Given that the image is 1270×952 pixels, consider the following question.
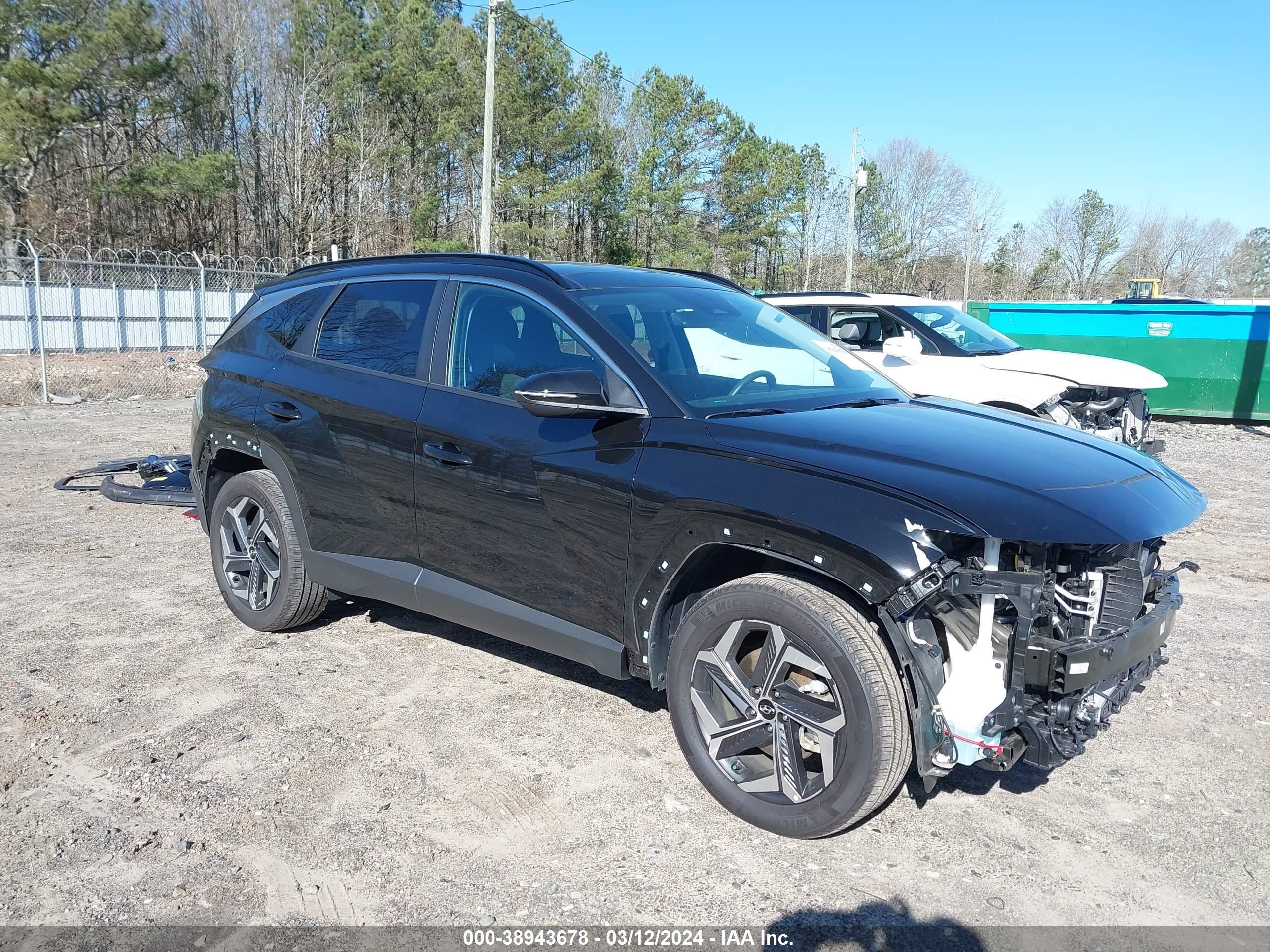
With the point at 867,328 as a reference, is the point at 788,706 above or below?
below

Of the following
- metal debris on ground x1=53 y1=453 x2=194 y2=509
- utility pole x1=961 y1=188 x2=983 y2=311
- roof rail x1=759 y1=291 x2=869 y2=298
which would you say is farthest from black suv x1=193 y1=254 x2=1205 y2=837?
utility pole x1=961 y1=188 x2=983 y2=311

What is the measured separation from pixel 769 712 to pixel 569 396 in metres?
1.26

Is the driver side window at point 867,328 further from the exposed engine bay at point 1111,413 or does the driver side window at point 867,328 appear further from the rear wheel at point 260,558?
the rear wheel at point 260,558

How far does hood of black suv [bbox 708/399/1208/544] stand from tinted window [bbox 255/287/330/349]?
2.47 meters

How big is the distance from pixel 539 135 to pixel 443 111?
228 inches

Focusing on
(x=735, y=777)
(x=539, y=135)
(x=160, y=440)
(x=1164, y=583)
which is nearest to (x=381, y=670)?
(x=735, y=777)

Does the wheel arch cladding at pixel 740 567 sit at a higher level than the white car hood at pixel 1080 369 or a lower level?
lower

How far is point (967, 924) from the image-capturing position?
9.23 ft

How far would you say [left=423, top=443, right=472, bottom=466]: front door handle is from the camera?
154 inches

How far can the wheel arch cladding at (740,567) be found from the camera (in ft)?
9.27

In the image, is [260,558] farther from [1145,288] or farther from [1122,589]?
[1145,288]

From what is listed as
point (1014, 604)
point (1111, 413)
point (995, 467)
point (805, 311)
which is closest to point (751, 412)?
point (995, 467)

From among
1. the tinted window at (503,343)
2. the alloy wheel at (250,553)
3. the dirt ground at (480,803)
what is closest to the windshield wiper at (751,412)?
the tinted window at (503,343)

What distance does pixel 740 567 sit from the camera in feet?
11.1
